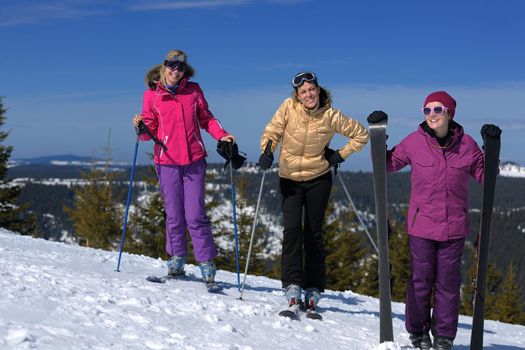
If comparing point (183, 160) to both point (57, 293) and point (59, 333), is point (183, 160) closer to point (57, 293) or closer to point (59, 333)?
point (57, 293)

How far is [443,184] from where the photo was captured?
4137mm

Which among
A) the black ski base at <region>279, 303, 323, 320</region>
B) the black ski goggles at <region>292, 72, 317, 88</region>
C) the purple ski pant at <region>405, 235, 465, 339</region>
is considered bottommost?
the black ski base at <region>279, 303, 323, 320</region>

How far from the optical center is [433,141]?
4219 mm

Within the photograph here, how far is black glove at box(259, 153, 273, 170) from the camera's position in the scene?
5.05 m

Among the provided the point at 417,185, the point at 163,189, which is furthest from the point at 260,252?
the point at 417,185

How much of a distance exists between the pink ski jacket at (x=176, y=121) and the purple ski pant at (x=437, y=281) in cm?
253

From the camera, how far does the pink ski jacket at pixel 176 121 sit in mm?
5617

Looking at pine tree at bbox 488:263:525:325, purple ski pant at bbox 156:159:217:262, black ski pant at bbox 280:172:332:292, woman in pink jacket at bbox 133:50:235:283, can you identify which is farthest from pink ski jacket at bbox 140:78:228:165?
pine tree at bbox 488:263:525:325

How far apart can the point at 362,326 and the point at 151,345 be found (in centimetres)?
241

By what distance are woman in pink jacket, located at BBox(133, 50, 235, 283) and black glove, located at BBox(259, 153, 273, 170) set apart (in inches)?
31.2

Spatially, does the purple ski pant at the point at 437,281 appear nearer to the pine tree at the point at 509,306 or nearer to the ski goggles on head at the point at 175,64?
the ski goggles on head at the point at 175,64

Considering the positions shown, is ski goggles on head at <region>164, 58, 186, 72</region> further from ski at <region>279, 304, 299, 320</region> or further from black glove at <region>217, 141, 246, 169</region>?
ski at <region>279, 304, 299, 320</region>

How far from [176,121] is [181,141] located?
22 cm

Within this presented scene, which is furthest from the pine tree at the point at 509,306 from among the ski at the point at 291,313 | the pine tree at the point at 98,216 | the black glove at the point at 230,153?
the ski at the point at 291,313
